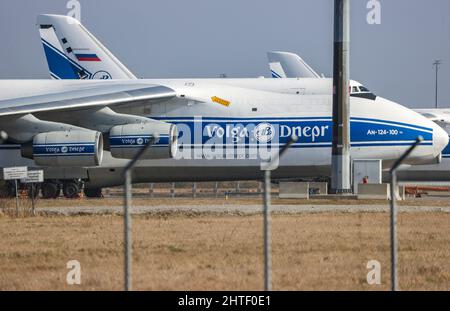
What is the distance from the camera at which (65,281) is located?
16266 millimetres

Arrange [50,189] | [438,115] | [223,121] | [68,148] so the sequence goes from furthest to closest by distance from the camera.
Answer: [438,115] < [50,189] < [223,121] < [68,148]

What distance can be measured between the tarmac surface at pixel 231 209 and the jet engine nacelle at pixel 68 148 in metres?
1.76

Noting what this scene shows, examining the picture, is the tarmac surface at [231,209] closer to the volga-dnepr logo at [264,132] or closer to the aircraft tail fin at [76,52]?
the volga-dnepr logo at [264,132]

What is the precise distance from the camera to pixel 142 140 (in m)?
36.6

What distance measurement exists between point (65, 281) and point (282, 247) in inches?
242

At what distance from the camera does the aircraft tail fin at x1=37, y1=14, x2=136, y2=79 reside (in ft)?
146

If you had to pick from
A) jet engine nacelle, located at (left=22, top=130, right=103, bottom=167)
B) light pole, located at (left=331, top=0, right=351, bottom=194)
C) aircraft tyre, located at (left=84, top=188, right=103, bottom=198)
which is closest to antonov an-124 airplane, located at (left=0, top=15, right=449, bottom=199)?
light pole, located at (left=331, top=0, right=351, bottom=194)

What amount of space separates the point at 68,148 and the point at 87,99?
120 inches

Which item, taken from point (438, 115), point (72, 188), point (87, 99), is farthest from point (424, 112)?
point (87, 99)

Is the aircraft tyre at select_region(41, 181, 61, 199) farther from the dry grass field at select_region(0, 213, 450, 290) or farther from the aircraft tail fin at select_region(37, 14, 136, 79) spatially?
the dry grass field at select_region(0, 213, 450, 290)

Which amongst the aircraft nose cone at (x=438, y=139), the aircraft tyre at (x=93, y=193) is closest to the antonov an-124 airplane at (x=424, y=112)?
the aircraft nose cone at (x=438, y=139)

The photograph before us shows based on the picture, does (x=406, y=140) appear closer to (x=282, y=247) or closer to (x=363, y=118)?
(x=363, y=118)

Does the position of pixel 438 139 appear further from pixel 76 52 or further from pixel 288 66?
pixel 288 66
